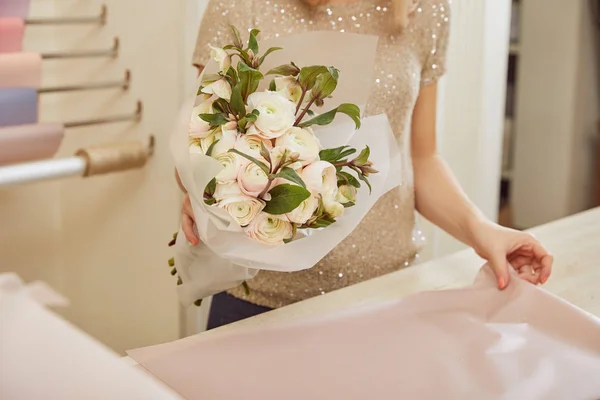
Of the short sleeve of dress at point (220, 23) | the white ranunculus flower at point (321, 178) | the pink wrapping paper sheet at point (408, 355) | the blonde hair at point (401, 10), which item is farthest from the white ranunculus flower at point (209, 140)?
the blonde hair at point (401, 10)

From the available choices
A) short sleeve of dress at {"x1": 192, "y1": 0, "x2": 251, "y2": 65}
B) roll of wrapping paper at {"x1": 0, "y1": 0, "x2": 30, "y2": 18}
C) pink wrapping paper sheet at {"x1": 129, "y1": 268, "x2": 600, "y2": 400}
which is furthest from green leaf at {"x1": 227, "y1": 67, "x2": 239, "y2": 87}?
roll of wrapping paper at {"x1": 0, "y1": 0, "x2": 30, "y2": 18}

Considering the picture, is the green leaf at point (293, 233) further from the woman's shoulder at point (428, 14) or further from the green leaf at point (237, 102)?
the woman's shoulder at point (428, 14)

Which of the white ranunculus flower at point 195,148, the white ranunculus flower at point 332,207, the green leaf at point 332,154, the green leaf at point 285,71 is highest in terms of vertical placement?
the green leaf at point 285,71

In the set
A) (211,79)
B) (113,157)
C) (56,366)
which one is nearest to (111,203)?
(113,157)

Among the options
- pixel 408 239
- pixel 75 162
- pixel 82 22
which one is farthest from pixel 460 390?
pixel 82 22

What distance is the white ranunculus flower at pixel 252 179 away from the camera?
81cm

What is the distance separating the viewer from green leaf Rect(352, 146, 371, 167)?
0.88 meters

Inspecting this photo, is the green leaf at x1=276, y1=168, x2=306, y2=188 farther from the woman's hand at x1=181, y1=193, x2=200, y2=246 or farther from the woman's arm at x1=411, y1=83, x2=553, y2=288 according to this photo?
the woman's arm at x1=411, y1=83, x2=553, y2=288

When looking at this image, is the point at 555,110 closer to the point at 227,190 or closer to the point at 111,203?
the point at 111,203

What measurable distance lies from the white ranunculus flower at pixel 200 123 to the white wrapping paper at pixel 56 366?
1.10 ft

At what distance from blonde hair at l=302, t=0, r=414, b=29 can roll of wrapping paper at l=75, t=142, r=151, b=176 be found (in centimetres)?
69

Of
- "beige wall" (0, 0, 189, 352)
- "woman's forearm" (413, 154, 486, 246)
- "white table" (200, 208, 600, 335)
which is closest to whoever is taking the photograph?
"white table" (200, 208, 600, 335)

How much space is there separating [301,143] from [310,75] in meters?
0.08

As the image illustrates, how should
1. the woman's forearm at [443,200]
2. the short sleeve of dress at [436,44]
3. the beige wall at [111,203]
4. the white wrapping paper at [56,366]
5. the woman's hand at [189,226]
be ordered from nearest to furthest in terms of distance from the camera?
the white wrapping paper at [56,366] < the woman's hand at [189,226] < the woman's forearm at [443,200] < the short sleeve of dress at [436,44] < the beige wall at [111,203]
